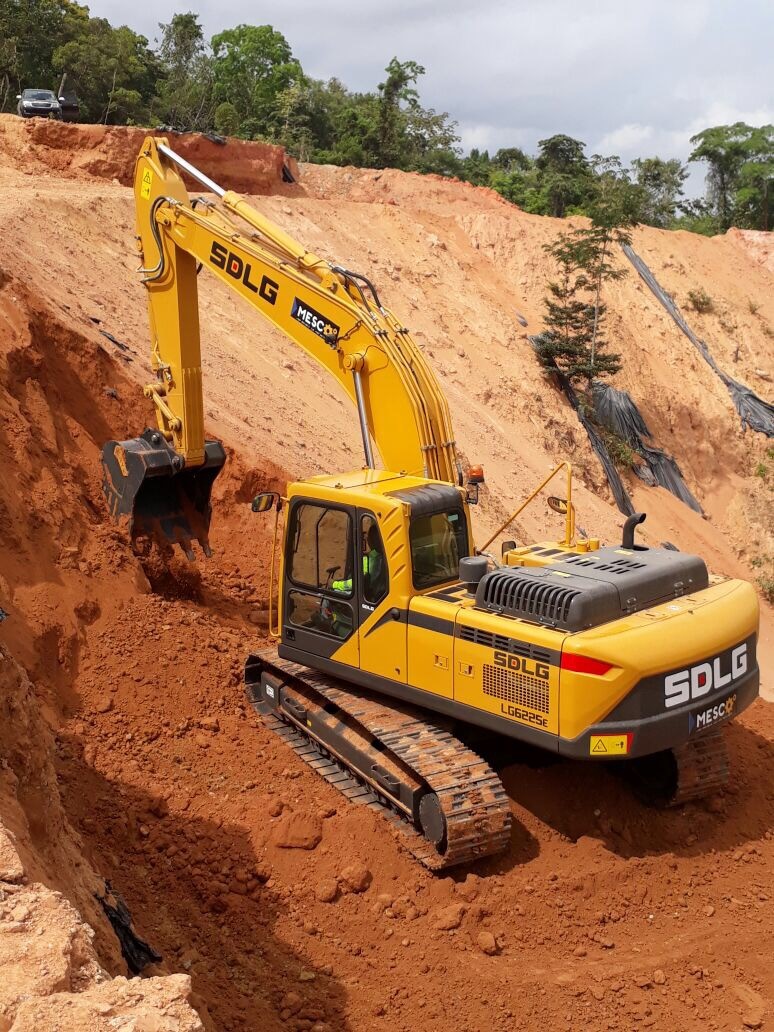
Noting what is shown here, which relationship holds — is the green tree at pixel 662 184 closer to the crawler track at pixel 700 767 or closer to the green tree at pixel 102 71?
the green tree at pixel 102 71

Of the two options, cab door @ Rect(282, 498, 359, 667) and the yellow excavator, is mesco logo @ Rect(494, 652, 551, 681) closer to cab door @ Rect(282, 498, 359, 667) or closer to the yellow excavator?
the yellow excavator

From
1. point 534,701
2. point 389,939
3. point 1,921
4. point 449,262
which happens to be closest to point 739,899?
point 534,701

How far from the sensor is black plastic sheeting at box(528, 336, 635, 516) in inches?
814

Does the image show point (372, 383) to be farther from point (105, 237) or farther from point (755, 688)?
point (105, 237)

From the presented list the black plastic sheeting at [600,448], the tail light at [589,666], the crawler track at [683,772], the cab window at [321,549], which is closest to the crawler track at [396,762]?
the cab window at [321,549]

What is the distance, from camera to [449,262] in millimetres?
24125

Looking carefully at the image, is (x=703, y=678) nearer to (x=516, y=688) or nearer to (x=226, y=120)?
(x=516, y=688)

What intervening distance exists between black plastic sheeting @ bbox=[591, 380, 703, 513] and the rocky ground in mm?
6904

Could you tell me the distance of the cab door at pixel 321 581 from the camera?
25.9ft

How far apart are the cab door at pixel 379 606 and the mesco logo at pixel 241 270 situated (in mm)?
2374

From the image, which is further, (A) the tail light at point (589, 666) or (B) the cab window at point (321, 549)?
(B) the cab window at point (321, 549)

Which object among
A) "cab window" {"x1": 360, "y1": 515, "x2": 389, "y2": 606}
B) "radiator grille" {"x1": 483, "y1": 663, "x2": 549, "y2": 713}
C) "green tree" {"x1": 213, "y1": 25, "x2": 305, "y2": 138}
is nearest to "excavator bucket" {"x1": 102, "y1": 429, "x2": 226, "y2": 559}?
"cab window" {"x1": 360, "y1": 515, "x2": 389, "y2": 606}

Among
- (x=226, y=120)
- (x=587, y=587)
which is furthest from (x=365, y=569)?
(x=226, y=120)

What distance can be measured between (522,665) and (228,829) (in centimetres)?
253
